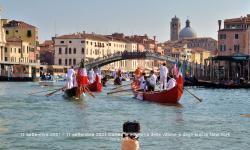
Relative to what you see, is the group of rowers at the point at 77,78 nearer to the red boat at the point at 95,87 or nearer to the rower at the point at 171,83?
the rower at the point at 171,83

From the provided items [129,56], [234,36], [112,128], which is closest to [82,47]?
[129,56]

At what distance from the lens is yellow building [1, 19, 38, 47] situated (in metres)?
83.4

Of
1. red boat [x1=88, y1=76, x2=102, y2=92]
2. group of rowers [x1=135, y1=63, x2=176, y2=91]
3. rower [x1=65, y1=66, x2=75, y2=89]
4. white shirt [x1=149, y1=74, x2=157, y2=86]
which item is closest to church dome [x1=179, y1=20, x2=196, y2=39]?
red boat [x1=88, y1=76, x2=102, y2=92]

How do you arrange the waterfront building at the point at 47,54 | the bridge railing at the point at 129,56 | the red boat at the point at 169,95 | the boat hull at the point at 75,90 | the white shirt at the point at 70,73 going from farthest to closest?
the waterfront building at the point at 47,54 < the bridge railing at the point at 129,56 < the white shirt at the point at 70,73 < the boat hull at the point at 75,90 < the red boat at the point at 169,95

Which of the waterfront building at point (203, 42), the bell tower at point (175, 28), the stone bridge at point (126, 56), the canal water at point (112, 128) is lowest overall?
the canal water at point (112, 128)

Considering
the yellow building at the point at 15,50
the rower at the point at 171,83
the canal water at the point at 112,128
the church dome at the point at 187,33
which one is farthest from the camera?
the church dome at the point at 187,33

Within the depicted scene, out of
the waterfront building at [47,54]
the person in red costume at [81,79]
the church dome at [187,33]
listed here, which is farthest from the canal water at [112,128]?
the church dome at [187,33]

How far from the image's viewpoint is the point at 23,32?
3285 inches

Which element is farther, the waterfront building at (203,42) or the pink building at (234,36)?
the waterfront building at (203,42)

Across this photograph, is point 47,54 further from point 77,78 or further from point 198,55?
point 77,78

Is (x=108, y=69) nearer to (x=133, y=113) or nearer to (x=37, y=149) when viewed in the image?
(x=133, y=113)

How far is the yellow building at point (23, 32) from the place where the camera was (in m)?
83.4

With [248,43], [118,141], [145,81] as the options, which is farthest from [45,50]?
[118,141]

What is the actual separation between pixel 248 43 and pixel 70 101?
151 ft
